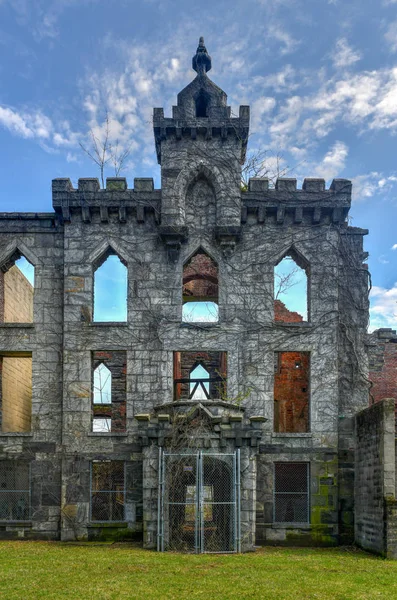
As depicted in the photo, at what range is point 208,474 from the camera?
16.5 m

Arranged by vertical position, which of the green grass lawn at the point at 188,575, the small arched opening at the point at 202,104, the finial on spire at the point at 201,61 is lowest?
the green grass lawn at the point at 188,575

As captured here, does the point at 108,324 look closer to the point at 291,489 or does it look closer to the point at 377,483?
the point at 291,489

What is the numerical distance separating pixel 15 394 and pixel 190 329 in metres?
8.36

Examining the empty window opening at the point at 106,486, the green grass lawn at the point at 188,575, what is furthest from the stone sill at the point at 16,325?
the green grass lawn at the point at 188,575

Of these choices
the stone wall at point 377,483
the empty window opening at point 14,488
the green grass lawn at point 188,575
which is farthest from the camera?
the empty window opening at point 14,488

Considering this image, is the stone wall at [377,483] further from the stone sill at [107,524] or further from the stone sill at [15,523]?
the stone sill at [15,523]

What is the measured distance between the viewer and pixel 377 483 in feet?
46.9

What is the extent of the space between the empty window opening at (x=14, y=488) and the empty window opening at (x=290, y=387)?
8835 mm

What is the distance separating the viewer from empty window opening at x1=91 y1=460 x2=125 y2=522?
1931cm

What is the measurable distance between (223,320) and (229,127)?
5.90 meters

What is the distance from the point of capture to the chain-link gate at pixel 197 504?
1364 centimetres

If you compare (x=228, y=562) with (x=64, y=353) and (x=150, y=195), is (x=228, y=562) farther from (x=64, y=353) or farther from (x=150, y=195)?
(x=150, y=195)

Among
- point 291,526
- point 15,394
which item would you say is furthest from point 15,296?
point 291,526

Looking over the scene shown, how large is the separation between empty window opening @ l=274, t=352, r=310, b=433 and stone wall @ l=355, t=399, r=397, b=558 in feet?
15.9
